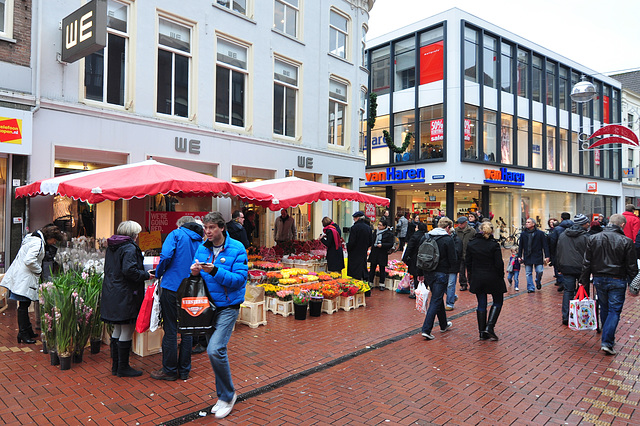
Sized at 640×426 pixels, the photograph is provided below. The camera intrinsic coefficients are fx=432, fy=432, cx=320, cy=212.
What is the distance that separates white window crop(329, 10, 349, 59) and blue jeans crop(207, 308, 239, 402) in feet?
50.4

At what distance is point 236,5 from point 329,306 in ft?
34.9

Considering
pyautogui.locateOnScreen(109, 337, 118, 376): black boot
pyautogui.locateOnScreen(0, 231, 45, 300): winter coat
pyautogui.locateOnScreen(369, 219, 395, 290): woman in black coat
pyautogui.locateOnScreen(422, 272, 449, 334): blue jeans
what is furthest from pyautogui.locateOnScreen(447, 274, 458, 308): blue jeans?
pyautogui.locateOnScreen(0, 231, 45, 300): winter coat

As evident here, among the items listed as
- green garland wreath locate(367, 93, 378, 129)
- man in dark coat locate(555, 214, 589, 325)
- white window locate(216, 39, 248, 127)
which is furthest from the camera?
green garland wreath locate(367, 93, 378, 129)

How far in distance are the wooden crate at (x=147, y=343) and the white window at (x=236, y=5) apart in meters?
11.1

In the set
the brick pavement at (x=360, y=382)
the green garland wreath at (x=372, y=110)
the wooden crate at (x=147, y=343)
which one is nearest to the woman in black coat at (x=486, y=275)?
the brick pavement at (x=360, y=382)

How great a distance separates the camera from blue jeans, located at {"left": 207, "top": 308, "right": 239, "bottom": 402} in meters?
3.87

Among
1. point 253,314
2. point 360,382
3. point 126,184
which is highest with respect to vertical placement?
point 126,184

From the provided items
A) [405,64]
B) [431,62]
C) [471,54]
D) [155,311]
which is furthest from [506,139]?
[155,311]

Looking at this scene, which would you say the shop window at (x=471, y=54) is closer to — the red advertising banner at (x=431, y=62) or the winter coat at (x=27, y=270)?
the red advertising banner at (x=431, y=62)

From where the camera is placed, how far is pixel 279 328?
Answer: 707cm

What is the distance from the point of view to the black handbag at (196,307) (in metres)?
3.96

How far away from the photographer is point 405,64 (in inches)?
1068

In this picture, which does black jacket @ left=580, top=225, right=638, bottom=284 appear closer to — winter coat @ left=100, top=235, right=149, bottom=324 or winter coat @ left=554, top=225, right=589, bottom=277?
winter coat @ left=554, top=225, right=589, bottom=277

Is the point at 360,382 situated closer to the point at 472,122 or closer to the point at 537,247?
the point at 537,247
